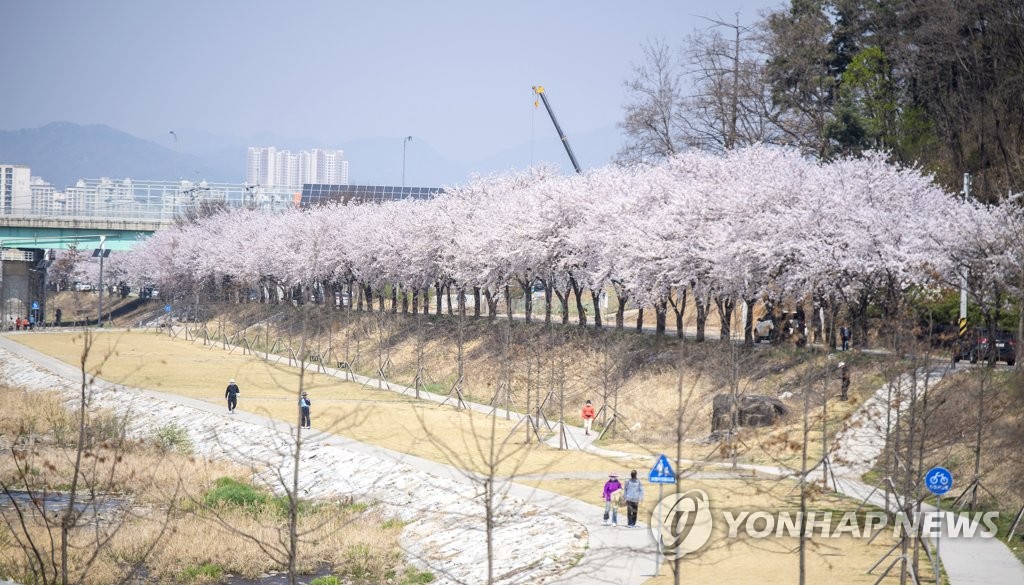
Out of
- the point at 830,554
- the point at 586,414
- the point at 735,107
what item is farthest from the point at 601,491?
the point at 735,107

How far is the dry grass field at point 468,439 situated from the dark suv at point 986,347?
470cm

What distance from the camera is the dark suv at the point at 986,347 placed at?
39.3 meters

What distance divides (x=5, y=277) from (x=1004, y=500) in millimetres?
103294

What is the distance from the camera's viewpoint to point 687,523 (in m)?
25.0

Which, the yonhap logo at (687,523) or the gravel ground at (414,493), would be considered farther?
the gravel ground at (414,493)

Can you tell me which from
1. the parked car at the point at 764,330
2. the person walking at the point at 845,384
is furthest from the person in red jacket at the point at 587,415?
the parked car at the point at 764,330

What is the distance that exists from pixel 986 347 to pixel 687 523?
68.0ft

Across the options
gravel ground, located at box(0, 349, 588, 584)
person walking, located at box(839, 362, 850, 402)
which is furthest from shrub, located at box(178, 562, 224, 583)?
person walking, located at box(839, 362, 850, 402)

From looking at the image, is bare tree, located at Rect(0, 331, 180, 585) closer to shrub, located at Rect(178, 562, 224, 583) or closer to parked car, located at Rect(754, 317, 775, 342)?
shrub, located at Rect(178, 562, 224, 583)

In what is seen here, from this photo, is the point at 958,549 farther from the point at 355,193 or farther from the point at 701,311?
the point at 355,193

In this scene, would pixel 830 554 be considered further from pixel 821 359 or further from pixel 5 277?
pixel 5 277

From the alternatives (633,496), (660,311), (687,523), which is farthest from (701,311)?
(687,523)

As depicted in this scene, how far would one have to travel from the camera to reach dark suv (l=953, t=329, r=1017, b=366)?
129ft

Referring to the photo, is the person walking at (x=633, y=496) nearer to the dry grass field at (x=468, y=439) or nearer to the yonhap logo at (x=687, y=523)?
the yonhap logo at (x=687, y=523)
